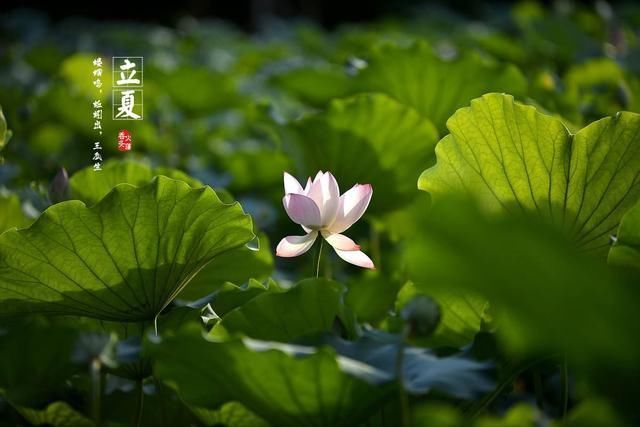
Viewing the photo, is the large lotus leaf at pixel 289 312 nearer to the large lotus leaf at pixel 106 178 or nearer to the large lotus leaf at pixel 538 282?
the large lotus leaf at pixel 538 282

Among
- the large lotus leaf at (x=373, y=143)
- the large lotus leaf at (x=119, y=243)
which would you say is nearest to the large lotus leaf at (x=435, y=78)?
the large lotus leaf at (x=373, y=143)

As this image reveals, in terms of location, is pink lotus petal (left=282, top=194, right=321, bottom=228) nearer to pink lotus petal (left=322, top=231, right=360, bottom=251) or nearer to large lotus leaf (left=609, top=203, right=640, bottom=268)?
pink lotus petal (left=322, top=231, right=360, bottom=251)

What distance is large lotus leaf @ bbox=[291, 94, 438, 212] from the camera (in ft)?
4.69

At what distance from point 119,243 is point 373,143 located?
0.64 metres

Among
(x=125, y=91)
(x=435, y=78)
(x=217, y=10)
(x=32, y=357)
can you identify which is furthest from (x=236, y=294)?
(x=217, y=10)

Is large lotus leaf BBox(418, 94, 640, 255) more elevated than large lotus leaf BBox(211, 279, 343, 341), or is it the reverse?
large lotus leaf BBox(418, 94, 640, 255)

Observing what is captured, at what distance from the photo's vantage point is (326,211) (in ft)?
3.13

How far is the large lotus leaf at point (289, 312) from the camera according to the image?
→ 33.6 inches

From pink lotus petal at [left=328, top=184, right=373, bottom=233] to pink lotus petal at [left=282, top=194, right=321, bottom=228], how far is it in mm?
29

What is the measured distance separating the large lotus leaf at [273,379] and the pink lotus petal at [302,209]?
24 cm

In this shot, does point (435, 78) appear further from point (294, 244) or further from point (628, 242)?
point (628, 242)

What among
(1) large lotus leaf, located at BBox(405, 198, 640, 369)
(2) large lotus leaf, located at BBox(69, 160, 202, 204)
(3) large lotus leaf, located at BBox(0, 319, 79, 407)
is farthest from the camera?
(2) large lotus leaf, located at BBox(69, 160, 202, 204)

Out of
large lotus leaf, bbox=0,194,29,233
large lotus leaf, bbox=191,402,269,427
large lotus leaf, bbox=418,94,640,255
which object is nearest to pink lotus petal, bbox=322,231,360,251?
large lotus leaf, bbox=418,94,640,255

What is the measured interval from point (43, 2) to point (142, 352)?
10824 mm
